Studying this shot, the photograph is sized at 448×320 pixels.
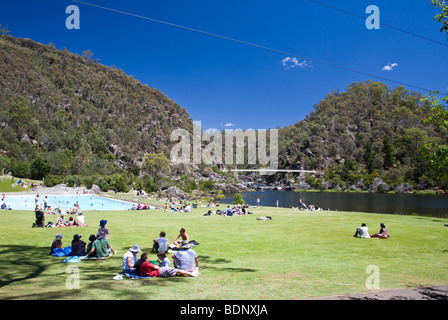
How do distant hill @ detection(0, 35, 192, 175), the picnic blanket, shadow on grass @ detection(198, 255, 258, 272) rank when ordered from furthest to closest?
distant hill @ detection(0, 35, 192, 175) < the picnic blanket < shadow on grass @ detection(198, 255, 258, 272)

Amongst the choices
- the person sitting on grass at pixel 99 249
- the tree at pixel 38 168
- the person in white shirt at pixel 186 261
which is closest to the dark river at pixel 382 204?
the person in white shirt at pixel 186 261

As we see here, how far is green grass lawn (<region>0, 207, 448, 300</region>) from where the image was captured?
19.7ft

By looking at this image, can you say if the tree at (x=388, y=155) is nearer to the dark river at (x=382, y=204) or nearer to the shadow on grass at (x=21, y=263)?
the dark river at (x=382, y=204)

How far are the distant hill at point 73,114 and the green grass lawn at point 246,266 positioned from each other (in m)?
75.2

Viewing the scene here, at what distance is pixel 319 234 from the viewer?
14703mm

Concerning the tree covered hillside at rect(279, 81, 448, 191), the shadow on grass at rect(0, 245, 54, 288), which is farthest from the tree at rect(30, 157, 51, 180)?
the tree covered hillside at rect(279, 81, 448, 191)

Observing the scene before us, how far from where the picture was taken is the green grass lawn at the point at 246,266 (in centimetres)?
600

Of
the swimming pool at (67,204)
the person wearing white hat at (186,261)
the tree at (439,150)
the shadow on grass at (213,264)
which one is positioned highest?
the tree at (439,150)

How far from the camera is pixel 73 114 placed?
443 feet

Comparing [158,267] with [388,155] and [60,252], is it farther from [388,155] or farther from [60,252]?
[388,155]

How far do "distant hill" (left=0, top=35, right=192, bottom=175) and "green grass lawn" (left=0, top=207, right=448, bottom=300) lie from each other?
247 ft

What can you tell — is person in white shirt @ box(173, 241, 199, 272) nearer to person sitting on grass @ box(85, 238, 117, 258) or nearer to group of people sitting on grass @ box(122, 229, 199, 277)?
group of people sitting on grass @ box(122, 229, 199, 277)

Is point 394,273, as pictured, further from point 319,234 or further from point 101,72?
point 101,72
